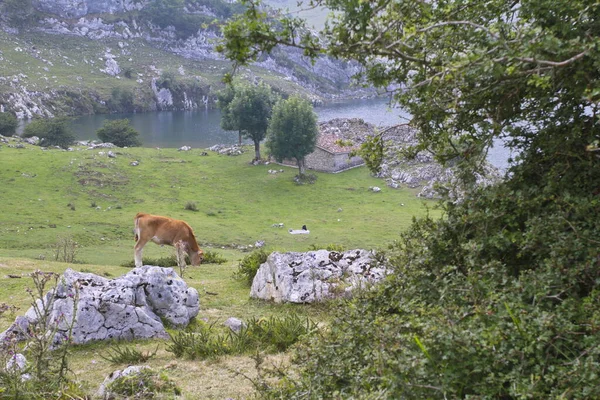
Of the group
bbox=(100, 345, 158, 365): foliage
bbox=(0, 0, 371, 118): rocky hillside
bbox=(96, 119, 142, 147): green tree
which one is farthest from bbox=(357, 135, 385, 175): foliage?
bbox=(0, 0, 371, 118): rocky hillside

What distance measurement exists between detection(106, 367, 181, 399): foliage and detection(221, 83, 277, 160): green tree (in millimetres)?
64810

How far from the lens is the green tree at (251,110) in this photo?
232ft

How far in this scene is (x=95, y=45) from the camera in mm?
199000

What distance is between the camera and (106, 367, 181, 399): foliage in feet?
21.8

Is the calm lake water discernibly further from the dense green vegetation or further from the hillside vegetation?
the dense green vegetation

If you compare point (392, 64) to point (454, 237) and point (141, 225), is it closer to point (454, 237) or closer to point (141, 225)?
point (454, 237)

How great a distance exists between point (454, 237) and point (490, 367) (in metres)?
1.88

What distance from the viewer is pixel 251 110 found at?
233 feet

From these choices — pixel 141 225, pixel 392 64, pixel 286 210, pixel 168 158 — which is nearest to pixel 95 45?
pixel 168 158

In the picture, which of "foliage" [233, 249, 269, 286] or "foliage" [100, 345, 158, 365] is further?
"foliage" [233, 249, 269, 286]

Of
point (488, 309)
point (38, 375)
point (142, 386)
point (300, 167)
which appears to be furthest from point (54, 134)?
point (488, 309)

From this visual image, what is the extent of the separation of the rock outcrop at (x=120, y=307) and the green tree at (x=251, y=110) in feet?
198

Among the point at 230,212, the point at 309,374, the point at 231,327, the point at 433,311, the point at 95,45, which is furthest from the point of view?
the point at 95,45

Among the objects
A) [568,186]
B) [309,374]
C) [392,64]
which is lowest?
[309,374]
